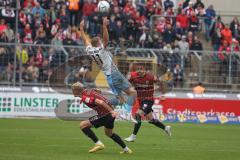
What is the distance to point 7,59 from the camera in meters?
30.8

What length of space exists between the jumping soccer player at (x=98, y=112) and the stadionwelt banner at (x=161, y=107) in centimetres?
1227

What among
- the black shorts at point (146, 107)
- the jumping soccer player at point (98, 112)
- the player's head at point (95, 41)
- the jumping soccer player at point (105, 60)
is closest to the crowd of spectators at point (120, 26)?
the jumping soccer player at point (105, 60)

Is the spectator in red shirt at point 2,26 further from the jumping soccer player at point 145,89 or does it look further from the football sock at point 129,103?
the jumping soccer player at point 145,89

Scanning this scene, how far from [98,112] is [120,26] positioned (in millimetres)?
18665

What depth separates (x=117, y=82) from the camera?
21.9m

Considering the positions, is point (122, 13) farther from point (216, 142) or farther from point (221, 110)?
point (216, 142)

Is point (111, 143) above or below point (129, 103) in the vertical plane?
below

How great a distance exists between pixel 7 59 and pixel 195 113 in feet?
25.8

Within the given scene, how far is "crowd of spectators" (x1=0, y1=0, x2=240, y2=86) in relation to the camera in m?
32.3

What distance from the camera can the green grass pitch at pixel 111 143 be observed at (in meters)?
16.2

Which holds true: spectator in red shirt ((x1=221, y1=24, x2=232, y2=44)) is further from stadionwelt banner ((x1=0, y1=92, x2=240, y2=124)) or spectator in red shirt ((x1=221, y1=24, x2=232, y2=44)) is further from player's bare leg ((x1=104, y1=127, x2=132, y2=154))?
player's bare leg ((x1=104, y1=127, x2=132, y2=154))

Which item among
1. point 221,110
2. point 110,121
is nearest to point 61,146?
point 110,121

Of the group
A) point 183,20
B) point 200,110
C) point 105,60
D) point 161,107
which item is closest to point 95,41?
point 105,60

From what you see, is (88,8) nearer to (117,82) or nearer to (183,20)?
(183,20)
